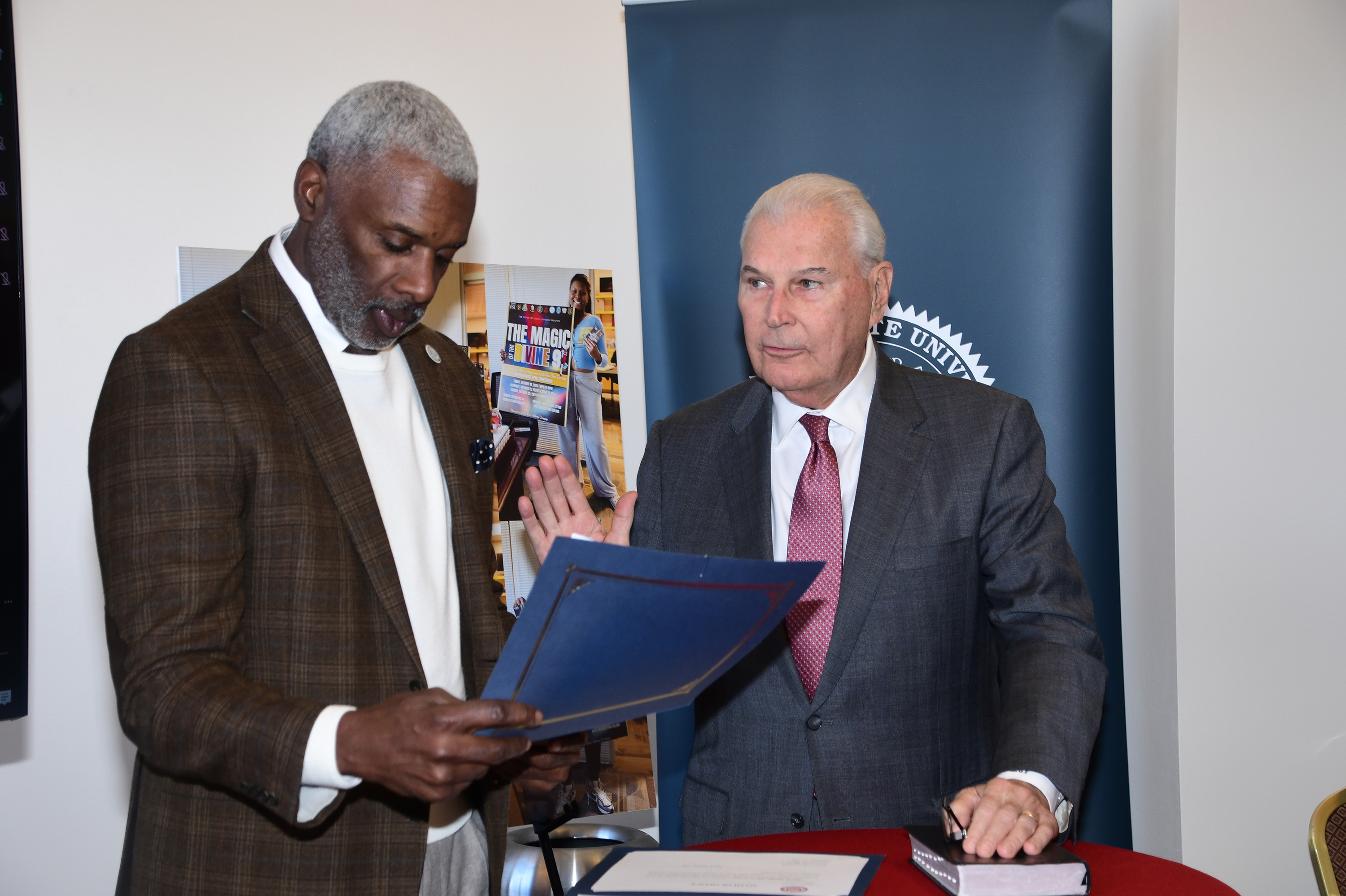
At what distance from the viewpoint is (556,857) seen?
2.82m

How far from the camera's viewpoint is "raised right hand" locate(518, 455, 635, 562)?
7.30ft

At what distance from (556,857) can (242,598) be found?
1.61m

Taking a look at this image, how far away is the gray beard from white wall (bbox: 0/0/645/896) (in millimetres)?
1110

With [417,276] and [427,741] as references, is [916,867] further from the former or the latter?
[417,276]

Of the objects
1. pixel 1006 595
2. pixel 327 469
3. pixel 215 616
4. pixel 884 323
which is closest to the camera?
pixel 215 616

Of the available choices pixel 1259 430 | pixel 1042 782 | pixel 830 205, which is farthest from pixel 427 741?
pixel 1259 430

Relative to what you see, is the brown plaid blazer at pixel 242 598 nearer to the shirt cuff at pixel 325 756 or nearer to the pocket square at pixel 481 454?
Answer: the shirt cuff at pixel 325 756

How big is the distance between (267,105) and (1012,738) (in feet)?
8.33

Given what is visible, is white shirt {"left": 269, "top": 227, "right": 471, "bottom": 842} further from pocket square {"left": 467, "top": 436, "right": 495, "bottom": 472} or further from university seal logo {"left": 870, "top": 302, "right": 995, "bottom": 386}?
university seal logo {"left": 870, "top": 302, "right": 995, "bottom": 386}

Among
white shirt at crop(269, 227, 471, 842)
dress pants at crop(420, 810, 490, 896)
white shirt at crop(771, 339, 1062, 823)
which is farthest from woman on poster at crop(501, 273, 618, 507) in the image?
dress pants at crop(420, 810, 490, 896)

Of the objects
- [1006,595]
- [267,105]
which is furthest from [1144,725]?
[267,105]

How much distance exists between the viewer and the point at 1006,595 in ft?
7.33

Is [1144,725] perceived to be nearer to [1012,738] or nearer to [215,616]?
[1012,738]

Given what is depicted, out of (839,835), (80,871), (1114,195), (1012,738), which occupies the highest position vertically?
(1114,195)
